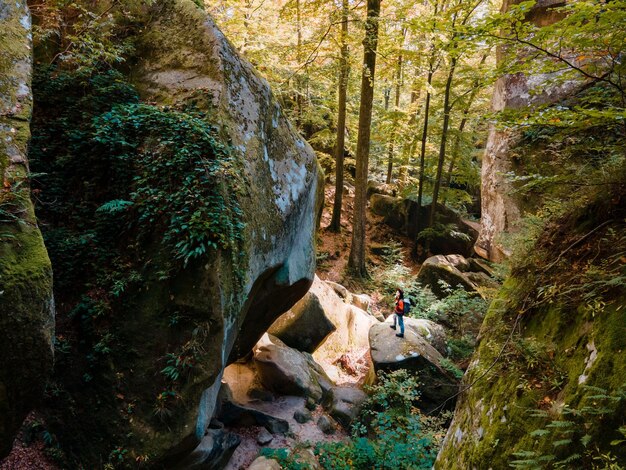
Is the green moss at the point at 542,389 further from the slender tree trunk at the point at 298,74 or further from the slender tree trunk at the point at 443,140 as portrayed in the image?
the slender tree trunk at the point at 443,140

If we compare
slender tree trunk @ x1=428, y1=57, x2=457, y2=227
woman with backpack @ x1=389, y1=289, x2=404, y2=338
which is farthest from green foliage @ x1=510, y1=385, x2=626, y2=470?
slender tree trunk @ x1=428, y1=57, x2=457, y2=227

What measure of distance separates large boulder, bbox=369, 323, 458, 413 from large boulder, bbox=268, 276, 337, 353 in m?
1.65

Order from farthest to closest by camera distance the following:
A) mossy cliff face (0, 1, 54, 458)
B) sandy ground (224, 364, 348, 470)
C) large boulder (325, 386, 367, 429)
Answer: large boulder (325, 386, 367, 429) < sandy ground (224, 364, 348, 470) < mossy cliff face (0, 1, 54, 458)

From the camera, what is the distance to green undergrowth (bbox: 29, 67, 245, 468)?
15.1 feet

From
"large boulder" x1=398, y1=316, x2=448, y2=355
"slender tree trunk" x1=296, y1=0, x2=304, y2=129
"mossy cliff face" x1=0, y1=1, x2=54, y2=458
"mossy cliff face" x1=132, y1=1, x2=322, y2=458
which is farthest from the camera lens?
"slender tree trunk" x1=296, y1=0, x2=304, y2=129

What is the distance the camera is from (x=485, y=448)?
291 cm

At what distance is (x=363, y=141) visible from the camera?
12.7 meters

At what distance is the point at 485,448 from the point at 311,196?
5.81 metres

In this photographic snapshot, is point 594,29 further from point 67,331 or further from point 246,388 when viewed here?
point 246,388

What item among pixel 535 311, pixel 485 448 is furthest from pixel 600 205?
pixel 485 448

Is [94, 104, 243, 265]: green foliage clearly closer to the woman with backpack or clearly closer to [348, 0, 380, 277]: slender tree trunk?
the woman with backpack

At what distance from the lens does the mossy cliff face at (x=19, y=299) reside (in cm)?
316

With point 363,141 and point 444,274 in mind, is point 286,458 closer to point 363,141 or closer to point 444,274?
point 444,274

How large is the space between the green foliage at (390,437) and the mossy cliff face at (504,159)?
4.27 metres
